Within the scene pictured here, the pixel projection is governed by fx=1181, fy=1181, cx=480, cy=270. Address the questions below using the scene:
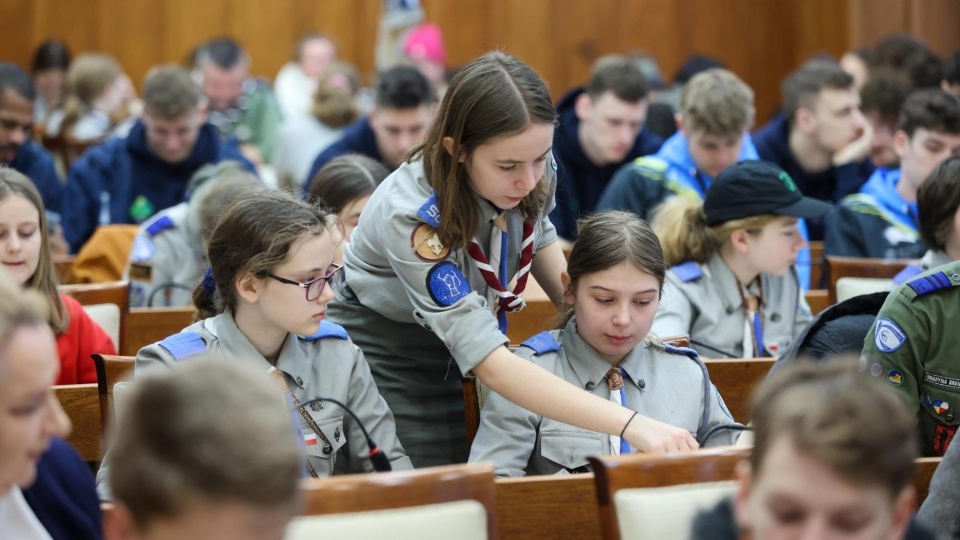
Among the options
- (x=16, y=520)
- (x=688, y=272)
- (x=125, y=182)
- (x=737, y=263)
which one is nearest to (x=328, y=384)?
(x=16, y=520)

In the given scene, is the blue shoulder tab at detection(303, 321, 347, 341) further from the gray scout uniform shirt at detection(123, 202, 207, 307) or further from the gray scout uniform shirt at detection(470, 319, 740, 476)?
the gray scout uniform shirt at detection(123, 202, 207, 307)

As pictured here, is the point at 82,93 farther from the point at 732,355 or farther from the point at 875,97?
the point at 732,355

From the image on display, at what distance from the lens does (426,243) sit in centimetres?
242

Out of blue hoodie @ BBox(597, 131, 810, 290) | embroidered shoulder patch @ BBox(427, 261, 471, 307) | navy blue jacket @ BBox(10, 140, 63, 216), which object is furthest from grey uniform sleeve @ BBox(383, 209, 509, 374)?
navy blue jacket @ BBox(10, 140, 63, 216)

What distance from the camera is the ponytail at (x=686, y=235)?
3.54 m

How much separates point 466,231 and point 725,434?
716 millimetres

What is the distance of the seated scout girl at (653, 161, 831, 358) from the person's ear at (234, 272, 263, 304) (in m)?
1.36

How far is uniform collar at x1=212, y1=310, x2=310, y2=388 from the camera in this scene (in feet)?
8.02

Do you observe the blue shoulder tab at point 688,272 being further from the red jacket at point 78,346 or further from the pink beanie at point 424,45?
the pink beanie at point 424,45

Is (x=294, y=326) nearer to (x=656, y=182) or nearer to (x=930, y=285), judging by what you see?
(x=930, y=285)

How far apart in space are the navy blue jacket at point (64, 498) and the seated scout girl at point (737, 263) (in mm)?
1992

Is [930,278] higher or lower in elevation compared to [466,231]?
lower

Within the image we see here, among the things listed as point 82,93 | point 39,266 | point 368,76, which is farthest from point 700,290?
point 368,76

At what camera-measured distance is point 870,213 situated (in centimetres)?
467
